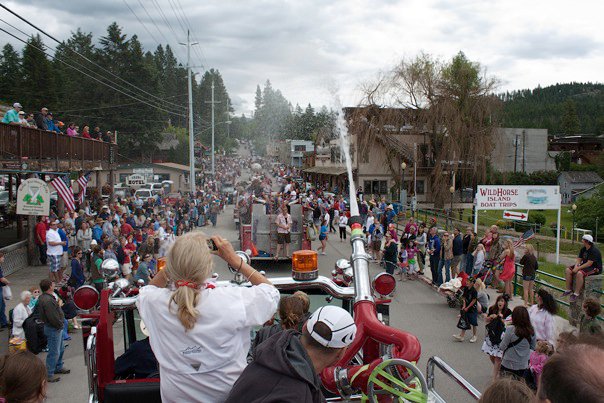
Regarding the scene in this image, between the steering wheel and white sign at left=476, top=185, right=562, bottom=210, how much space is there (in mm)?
16133

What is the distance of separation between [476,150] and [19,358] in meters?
36.5

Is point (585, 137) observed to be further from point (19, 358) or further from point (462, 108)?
point (19, 358)

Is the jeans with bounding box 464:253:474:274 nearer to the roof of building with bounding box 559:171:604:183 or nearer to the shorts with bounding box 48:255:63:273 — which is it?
the shorts with bounding box 48:255:63:273

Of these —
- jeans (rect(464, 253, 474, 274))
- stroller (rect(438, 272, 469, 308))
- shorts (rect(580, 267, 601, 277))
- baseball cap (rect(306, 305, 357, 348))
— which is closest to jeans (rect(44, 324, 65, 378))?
baseball cap (rect(306, 305, 357, 348))

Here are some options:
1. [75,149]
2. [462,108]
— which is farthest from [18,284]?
[462,108]

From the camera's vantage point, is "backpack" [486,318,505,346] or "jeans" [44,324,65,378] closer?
"backpack" [486,318,505,346]

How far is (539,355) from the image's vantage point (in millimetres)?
6730

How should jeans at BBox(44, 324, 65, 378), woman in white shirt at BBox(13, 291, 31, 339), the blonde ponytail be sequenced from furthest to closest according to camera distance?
woman in white shirt at BBox(13, 291, 31, 339), jeans at BBox(44, 324, 65, 378), the blonde ponytail

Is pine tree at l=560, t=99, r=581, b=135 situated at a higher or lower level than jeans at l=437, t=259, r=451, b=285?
higher

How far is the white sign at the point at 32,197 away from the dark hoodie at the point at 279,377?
1456 centimetres

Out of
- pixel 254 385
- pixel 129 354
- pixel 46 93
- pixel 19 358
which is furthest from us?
pixel 46 93

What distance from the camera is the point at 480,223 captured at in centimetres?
3466

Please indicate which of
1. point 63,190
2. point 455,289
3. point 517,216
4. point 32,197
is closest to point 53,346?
point 32,197

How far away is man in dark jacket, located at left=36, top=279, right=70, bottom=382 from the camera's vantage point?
8000 millimetres
